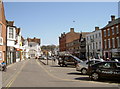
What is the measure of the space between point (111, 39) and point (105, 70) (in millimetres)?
35706

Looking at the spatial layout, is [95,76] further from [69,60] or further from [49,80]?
[69,60]

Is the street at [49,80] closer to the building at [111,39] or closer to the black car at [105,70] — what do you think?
the black car at [105,70]

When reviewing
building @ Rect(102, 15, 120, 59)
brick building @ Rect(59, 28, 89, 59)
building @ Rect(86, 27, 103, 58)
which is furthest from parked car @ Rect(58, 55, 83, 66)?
brick building @ Rect(59, 28, 89, 59)

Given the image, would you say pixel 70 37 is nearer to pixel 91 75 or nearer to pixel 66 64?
pixel 66 64

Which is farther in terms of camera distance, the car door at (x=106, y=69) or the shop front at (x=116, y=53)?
the shop front at (x=116, y=53)

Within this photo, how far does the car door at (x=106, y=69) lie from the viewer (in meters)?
14.3

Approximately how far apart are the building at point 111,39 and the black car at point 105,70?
31.3 metres

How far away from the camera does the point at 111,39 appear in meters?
48.9

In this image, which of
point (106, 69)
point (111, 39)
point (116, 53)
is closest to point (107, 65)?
point (106, 69)

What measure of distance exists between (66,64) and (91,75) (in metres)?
17.1

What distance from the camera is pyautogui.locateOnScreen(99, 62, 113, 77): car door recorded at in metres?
14.3

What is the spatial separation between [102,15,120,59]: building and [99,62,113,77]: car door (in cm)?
3141

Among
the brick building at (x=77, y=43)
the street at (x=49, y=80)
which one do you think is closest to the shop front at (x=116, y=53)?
the brick building at (x=77, y=43)

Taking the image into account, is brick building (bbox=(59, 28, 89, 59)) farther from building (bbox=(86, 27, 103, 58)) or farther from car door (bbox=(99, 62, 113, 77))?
car door (bbox=(99, 62, 113, 77))
